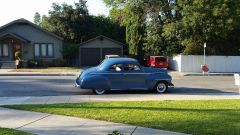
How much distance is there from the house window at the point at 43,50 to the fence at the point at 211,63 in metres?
15.3

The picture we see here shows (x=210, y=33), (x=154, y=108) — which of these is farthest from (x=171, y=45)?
(x=154, y=108)

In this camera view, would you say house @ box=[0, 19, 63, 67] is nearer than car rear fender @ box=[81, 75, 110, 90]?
No

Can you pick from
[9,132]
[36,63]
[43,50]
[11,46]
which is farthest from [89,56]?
[9,132]

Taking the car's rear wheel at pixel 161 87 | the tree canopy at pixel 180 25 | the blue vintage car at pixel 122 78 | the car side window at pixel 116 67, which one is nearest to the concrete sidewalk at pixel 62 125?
the blue vintage car at pixel 122 78

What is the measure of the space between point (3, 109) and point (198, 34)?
2680 centimetres

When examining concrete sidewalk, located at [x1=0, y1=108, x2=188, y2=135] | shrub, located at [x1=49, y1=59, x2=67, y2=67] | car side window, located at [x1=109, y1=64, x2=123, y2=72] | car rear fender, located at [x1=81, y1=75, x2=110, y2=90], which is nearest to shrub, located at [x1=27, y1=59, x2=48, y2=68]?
shrub, located at [x1=49, y1=59, x2=67, y2=67]

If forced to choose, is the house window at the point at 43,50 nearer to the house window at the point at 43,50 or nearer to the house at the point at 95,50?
the house window at the point at 43,50

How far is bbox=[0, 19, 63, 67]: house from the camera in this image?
45.2 meters

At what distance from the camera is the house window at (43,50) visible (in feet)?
152

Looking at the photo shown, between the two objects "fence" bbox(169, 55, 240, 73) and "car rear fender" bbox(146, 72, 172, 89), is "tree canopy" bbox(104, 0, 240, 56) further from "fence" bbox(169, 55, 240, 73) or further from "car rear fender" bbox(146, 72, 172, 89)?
"car rear fender" bbox(146, 72, 172, 89)

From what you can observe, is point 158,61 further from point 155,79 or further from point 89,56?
point 155,79

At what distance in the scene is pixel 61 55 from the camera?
154ft

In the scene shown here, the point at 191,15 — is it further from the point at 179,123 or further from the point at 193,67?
the point at 179,123

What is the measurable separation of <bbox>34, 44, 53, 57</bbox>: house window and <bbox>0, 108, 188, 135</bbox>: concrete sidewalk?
116ft
